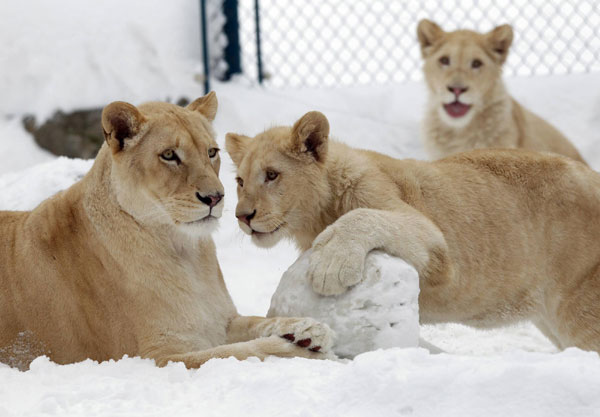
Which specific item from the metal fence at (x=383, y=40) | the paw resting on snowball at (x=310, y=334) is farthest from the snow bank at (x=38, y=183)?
the metal fence at (x=383, y=40)

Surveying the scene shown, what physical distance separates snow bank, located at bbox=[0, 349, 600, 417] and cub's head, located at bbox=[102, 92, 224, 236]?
1.84ft

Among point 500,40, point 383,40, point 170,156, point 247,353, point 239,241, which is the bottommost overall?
point 239,241

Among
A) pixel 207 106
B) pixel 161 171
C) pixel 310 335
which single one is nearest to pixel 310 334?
pixel 310 335

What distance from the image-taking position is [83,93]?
6.38 m

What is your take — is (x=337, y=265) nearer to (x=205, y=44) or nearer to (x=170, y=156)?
(x=170, y=156)

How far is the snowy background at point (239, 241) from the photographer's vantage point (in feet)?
7.02

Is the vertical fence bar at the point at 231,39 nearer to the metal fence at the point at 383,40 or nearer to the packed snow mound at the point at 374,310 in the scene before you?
the metal fence at the point at 383,40

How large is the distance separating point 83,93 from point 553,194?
3859 mm

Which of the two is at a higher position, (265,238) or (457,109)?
(265,238)

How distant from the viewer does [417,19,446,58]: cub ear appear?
642cm

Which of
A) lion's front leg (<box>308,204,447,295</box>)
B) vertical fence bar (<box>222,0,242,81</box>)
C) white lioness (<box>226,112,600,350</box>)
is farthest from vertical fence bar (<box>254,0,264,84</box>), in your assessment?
lion's front leg (<box>308,204,447,295</box>)

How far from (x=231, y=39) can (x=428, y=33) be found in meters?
1.72

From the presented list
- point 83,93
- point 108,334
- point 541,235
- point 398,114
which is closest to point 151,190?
point 108,334

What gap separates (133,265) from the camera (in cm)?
304
